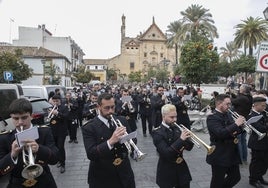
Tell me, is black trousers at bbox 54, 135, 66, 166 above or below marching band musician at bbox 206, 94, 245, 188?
below

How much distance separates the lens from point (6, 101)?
767 cm

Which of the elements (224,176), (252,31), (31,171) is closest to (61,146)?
(224,176)

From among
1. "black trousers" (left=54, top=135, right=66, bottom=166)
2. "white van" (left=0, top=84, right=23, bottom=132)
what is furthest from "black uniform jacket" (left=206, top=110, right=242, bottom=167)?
"white van" (left=0, top=84, right=23, bottom=132)

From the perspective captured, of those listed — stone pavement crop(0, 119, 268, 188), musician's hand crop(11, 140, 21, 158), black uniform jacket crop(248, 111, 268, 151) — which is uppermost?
musician's hand crop(11, 140, 21, 158)

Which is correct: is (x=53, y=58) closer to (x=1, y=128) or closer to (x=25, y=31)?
(x=25, y=31)

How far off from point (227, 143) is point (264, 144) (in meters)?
1.47

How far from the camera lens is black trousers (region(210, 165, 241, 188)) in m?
5.19

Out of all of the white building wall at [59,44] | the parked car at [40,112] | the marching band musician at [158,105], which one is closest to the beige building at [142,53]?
the white building wall at [59,44]

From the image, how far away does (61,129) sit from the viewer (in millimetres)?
8062

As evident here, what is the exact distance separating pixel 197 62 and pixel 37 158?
Result: 20723 mm

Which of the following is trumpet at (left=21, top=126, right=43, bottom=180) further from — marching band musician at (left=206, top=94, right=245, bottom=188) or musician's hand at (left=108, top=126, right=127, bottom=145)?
marching band musician at (left=206, top=94, right=245, bottom=188)

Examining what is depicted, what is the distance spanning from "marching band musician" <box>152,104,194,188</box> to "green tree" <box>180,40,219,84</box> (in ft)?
61.8

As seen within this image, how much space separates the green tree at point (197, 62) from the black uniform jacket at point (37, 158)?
20283 millimetres

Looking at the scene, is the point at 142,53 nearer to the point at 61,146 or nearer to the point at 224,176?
the point at 61,146
